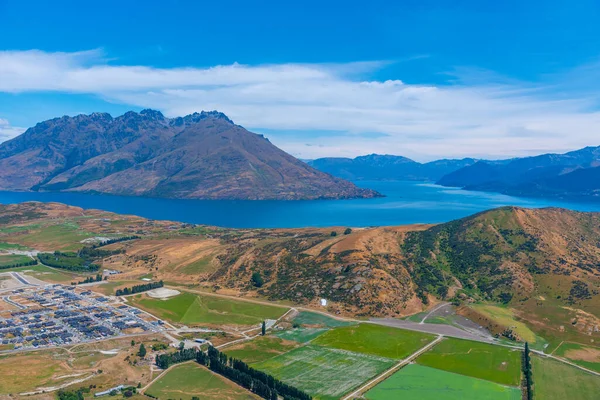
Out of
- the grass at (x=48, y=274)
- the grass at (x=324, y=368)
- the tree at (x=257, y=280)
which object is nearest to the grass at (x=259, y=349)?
the grass at (x=324, y=368)

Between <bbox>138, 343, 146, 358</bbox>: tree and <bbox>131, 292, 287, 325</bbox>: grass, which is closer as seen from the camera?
<bbox>138, 343, 146, 358</bbox>: tree

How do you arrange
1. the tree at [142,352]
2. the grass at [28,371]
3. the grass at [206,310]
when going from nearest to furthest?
1. the grass at [28,371]
2. the tree at [142,352]
3. the grass at [206,310]

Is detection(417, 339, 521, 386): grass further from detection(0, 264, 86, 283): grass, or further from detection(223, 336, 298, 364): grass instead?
detection(0, 264, 86, 283): grass

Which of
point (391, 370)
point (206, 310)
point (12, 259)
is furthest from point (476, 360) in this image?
point (12, 259)

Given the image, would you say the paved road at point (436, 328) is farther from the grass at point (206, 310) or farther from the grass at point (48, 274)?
the grass at point (48, 274)

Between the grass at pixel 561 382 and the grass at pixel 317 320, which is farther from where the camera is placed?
the grass at pixel 317 320

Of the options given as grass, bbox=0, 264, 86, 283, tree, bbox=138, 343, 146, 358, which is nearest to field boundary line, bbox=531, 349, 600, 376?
tree, bbox=138, 343, 146, 358
